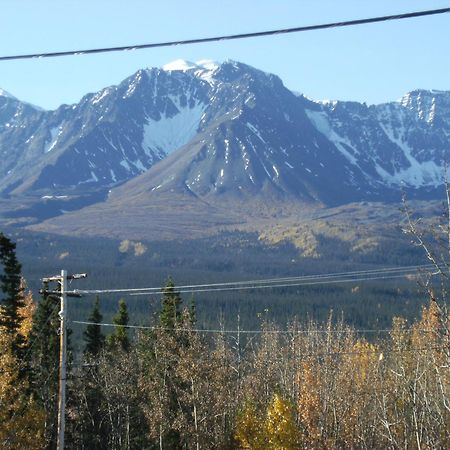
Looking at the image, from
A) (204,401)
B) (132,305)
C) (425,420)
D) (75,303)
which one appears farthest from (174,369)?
(132,305)

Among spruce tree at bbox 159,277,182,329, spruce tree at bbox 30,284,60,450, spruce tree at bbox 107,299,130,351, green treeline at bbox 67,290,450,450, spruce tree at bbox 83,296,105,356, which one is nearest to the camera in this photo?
green treeline at bbox 67,290,450,450

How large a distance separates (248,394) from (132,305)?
141406 millimetres

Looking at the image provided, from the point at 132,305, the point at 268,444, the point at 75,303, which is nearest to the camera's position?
the point at 268,444

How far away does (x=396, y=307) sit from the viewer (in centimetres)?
19238

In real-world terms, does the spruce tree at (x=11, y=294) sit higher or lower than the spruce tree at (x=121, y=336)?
higher

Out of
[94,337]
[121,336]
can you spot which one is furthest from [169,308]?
[121,336]

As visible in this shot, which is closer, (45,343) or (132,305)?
(45,343)

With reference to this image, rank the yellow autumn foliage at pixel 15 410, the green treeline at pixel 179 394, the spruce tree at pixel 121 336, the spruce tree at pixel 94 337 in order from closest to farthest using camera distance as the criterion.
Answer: the yellow autumn foliage at pixel 15 410, the green treeline at pixel 179 394, the spruce tree at pixel 94 337, the spruce tree at pixel 121 336

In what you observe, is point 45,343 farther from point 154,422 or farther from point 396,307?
point 396,307

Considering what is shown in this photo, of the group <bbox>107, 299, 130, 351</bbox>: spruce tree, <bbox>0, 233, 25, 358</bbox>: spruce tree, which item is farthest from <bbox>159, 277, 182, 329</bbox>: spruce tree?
<bbox>0, 233, 25, 358</bbox>: spruce tree

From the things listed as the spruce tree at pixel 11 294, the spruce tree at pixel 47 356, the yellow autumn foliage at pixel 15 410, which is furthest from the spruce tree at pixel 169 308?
the yellow autumn foliage at pixel 15 410

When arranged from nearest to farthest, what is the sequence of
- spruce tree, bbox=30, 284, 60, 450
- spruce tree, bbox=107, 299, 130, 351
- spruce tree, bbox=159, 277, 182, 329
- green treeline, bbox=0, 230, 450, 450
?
green treeline, bbox=0, 230, 450, 450 → spruce tree, bbox=30, 284, 60, 450 → spruce tree, bbox=159, 277, 182, 329 → spruce tree, bbox=107, 299, 130, 351

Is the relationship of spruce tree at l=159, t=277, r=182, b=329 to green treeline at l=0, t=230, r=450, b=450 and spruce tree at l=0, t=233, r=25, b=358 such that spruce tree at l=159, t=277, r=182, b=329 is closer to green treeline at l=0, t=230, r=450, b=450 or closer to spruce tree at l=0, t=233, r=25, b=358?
green treeline at l=0, t=230, r=450, b=450

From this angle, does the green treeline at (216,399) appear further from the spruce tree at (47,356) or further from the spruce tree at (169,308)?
the spruce tree at (47,356)
